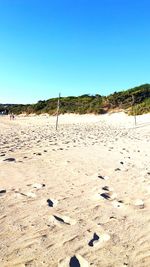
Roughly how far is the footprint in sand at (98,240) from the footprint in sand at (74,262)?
325 millimetres

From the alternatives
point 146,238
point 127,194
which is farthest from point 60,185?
point 146,238

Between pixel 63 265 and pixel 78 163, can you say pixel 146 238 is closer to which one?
pixel 63 265

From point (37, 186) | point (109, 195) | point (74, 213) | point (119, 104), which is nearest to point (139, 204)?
point (109, 195)

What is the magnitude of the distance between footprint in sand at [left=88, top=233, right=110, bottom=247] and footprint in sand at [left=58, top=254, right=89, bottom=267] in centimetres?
33

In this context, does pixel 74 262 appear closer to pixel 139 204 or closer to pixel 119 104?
pixel 139 204

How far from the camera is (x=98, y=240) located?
3715 millimetres

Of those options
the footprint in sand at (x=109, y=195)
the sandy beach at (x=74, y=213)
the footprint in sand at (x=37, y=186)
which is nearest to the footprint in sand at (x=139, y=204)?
the sandy beach at (x=74, y=213)

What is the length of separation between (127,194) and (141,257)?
86.7 inches

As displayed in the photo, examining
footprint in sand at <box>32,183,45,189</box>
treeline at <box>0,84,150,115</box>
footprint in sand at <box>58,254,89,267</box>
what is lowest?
footprint in sand at <box>58,254,89,267</box>

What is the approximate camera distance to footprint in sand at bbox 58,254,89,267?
3.19m

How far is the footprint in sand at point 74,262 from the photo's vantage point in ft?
10.5

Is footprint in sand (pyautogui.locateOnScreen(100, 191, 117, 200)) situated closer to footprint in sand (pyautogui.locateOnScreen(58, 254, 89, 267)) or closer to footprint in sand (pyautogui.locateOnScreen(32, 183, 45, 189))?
footprint in sand (pyautogui.locateOnScreen(32, 183, 45, 189))

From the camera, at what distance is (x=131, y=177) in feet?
22.2

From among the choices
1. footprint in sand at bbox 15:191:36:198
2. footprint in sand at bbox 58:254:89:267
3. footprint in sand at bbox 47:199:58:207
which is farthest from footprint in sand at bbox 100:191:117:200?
footprint in sand at bbox 58:254:89:267
